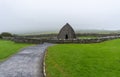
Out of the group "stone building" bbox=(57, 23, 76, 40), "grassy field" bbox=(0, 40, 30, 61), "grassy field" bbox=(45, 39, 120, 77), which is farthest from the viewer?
"stone building" bbox=(57, 23, 76, 40)

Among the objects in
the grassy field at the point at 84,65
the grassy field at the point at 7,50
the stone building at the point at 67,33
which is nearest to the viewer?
the grassy field at the point at 84,65

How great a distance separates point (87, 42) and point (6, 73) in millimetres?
33111

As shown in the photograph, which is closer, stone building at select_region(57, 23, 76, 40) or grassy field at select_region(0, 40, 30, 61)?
grassy field at select_region(0, 40, 30, 61)

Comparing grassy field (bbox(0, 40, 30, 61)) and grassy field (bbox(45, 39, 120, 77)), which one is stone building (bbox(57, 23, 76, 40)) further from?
grassy field (bbox(45, 39, 120, 77))

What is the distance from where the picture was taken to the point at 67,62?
96.3 ft

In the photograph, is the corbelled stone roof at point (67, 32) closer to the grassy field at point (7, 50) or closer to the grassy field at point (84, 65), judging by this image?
the grassy field at point (7, 50)

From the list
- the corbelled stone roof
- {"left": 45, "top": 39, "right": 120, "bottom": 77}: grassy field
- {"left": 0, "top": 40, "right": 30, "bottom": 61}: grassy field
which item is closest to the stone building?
the corbelled stone roof

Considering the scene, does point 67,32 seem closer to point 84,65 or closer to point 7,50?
point 7,50

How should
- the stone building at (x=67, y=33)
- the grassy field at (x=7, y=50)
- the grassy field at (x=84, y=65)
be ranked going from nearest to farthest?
the grassy field at (x=84, y=65) < the grassy field at (x=7, y=50) < the stone building at (x=67, y=33)

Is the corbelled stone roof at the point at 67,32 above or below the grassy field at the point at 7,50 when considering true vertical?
above

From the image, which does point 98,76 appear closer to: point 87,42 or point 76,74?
point 76,74

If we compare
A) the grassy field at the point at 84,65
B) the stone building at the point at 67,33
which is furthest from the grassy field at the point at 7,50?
the stone building at the point at 67,33

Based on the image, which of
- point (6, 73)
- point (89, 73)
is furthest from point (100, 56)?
point (6, 73)

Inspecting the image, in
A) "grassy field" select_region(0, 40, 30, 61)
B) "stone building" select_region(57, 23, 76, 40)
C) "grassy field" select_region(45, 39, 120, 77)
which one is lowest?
"grassy field" select_region(45, 39, 120, 77)
